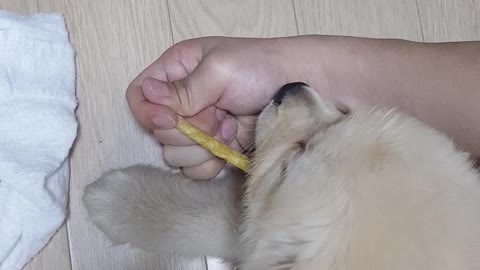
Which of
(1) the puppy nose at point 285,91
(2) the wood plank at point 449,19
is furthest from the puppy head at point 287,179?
(2) the wood plank at point 449,19

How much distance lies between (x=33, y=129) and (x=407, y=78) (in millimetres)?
640

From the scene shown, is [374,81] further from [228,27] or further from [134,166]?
[134,166]

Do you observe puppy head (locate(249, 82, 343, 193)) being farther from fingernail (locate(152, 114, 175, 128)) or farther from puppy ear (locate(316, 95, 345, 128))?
fingernail (locate(152, 114, 175, 128))

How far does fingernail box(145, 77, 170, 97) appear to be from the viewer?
97 cm

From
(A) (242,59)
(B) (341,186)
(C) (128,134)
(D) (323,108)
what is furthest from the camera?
(C) (128,134)

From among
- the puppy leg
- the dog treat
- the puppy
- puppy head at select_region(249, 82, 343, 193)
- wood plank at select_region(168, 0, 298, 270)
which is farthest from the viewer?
wood plank at select_region(168, 0, 298, 270)

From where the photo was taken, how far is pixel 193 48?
1.09 metres

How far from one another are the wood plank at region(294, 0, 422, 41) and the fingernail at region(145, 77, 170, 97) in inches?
15.8

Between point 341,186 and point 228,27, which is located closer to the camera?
point 341,186

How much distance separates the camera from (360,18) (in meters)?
1.31

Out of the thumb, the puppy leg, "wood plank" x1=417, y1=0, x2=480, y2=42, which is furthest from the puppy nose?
"wood plank" x1=417, y1=0, x2=480, y2=42

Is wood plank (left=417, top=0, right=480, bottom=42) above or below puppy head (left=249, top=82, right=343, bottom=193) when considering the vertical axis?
above

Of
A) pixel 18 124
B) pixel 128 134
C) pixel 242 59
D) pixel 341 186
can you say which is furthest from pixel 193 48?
pixel 341 186

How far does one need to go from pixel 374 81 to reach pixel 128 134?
44 cm
